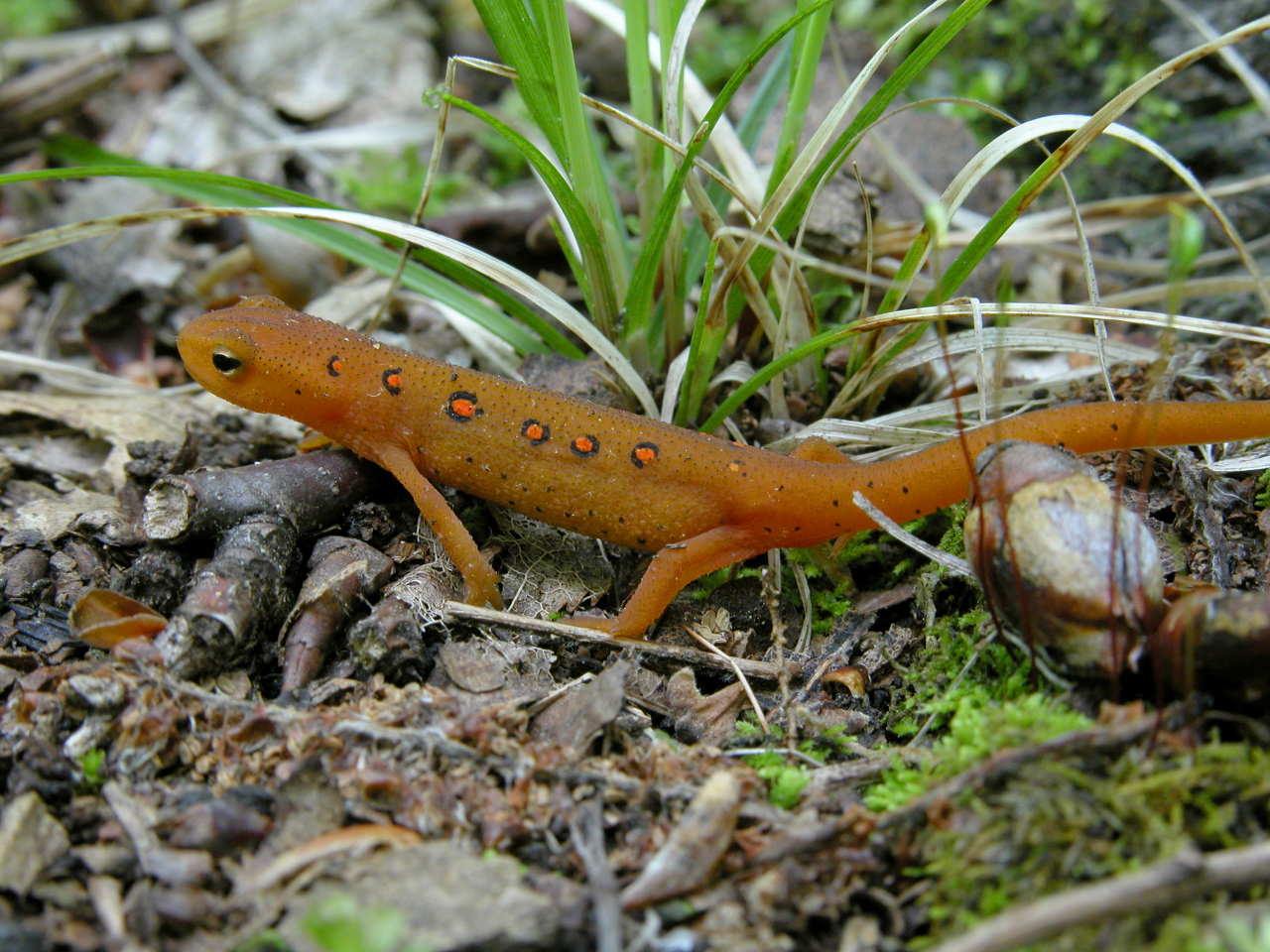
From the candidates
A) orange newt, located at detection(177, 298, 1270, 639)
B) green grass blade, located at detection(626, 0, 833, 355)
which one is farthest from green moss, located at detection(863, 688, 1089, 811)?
green grass blade, located at detection(626, 0, 833, 355)

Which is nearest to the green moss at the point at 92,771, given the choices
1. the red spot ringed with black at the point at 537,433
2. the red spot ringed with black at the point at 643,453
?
the red spot ringed with black at the point at 537,433

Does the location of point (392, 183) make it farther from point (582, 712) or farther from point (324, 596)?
point (582, 712)

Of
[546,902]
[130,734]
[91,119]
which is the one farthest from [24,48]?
[546,902]

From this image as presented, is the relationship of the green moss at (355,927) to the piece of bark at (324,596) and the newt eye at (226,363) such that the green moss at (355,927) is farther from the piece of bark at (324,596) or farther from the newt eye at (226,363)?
the newt eye at (226,363)

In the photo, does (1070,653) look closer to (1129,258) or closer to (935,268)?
(935,268)

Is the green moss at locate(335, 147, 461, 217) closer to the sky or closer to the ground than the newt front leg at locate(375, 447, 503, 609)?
closer to the sky

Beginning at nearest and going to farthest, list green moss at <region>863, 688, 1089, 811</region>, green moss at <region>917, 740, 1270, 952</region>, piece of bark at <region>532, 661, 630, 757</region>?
green moss at <region>917, 740, 1270, 952</region> → green moss at <region>863, 688, 1089, 811</region> → piece of bark at <region>532, 661, 630, 757</region>

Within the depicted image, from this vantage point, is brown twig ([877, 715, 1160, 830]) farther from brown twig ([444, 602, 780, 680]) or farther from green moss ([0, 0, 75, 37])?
green moss ([0, 0, 75, 37])
